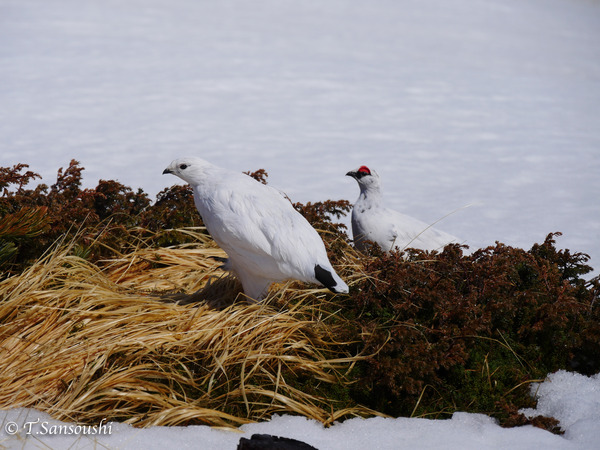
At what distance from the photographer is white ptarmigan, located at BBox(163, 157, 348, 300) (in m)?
3.03

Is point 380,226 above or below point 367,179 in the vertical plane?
below

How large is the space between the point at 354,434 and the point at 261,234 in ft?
3.09

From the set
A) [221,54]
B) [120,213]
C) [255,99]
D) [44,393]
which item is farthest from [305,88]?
[44,393]

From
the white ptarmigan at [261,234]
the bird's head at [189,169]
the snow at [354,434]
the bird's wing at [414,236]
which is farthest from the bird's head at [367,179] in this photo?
the snow at [354,434]

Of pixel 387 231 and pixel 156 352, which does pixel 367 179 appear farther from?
pixel 156 352

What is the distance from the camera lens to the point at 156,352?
289 centimetres

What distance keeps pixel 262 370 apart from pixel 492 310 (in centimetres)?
110

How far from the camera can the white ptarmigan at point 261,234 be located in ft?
9.93

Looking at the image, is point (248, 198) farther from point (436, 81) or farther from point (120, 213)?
point (436, 81)

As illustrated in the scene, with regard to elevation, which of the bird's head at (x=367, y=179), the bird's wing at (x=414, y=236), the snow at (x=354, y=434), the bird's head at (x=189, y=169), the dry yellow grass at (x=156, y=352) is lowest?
the snow at (x=354, y=434)

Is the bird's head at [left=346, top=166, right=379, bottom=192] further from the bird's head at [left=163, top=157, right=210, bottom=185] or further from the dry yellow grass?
the bird's head at [left=163, top=157, right=210, bottom=185]

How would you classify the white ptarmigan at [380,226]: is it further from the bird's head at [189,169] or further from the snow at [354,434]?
the snow at [354,434]

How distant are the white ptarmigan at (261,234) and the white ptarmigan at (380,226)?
4.24 feet

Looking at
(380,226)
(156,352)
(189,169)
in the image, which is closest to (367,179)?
(380,226)
